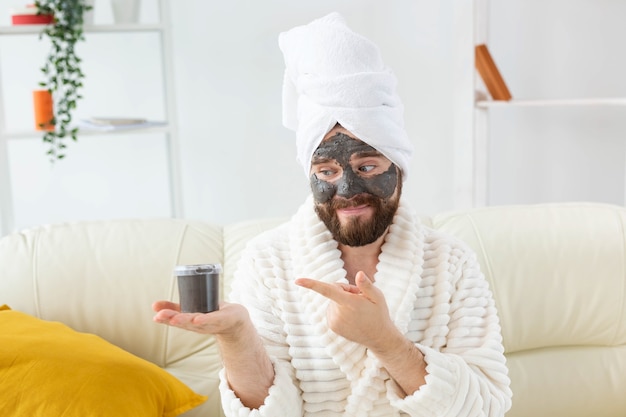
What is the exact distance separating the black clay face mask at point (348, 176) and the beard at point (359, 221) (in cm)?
1

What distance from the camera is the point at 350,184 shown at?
1.45 metres

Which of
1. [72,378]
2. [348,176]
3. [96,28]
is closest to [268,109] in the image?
[96,28]

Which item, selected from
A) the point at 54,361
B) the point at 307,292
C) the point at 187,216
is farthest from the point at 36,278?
the point at 187,216

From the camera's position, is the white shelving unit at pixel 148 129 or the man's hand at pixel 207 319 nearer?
the man's hand at pixel 207 319

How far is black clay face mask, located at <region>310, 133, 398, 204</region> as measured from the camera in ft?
4.75

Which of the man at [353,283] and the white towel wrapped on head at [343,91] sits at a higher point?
the white towel wrapped on head at [343,91]

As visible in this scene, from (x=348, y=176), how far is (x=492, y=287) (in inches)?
29.6

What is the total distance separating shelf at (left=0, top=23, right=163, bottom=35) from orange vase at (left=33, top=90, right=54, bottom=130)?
0.21m

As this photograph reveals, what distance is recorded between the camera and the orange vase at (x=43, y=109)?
9.02 ft

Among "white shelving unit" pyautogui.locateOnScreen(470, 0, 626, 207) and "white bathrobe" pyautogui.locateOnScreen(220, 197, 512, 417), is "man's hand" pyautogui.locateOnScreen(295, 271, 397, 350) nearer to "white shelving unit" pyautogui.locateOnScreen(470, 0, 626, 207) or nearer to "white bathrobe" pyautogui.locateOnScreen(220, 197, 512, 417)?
"white bathrobe" pyautogui.locateOnScreen(220, 197, 512, 417)

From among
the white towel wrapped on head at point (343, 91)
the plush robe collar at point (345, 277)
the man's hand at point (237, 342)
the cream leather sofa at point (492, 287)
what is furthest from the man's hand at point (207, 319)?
the cream leather sofa at point (492, 287)

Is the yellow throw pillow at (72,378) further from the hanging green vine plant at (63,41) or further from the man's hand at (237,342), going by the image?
the hanging green vine plant at (63,41)

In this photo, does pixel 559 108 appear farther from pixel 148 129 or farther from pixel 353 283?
pixel 353 283

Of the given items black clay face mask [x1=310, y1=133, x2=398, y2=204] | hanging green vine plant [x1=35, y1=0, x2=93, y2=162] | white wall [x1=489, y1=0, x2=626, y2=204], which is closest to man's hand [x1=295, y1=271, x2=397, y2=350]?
black clay face mask [x1=310, y1=133, x2=398, y2=204]
